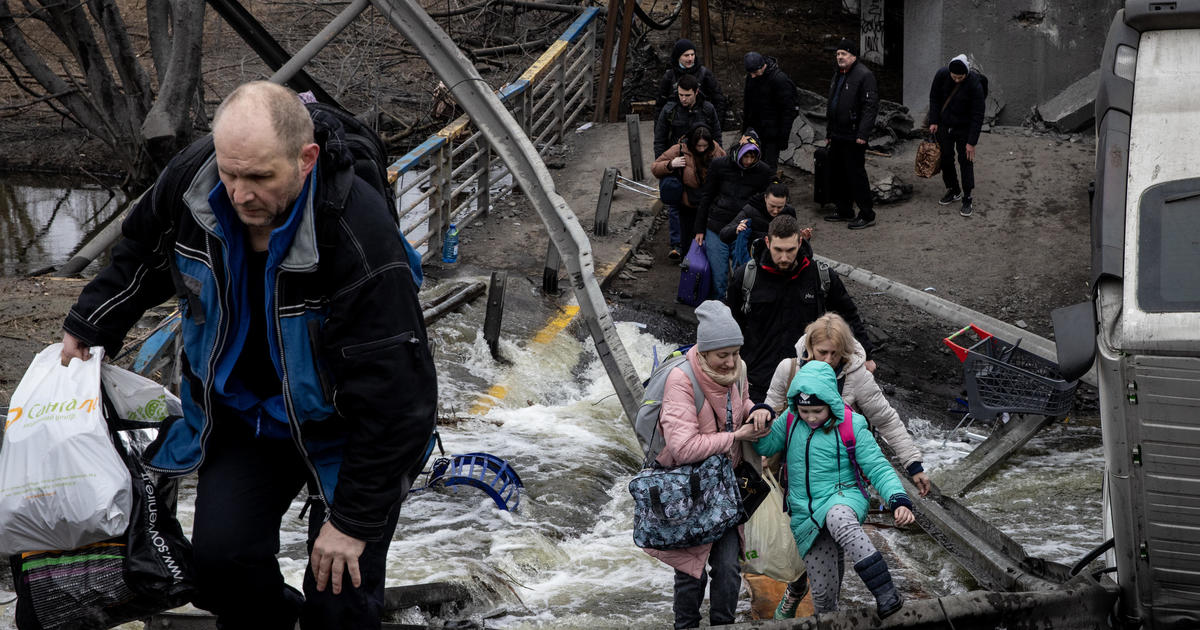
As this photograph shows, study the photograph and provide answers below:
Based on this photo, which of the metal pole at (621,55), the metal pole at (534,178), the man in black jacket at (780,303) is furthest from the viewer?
the metal pole at (621,55)


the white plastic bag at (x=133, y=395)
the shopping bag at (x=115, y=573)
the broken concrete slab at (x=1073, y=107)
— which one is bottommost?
the broken concrete slab at (x=1073, y=107)

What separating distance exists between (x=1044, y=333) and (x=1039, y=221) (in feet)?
8.66

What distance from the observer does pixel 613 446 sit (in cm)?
866

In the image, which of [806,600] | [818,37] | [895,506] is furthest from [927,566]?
[818,37]

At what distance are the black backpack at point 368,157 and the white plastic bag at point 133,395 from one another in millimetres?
1107

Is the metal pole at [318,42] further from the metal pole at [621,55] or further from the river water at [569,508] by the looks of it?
the metal pole at [621,55]

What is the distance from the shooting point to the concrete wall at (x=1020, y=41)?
52.9 feet

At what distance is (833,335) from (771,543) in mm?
1168

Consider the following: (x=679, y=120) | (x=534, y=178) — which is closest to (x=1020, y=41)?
(x=679, y=120)

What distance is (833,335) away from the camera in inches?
231

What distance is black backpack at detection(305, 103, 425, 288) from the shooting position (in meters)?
3.38

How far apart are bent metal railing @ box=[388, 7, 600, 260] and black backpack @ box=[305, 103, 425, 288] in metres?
7.17

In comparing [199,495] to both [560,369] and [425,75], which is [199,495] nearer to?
[560,369]

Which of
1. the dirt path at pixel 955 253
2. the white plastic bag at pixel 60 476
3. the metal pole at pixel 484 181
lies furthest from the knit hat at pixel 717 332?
the metal pole at pixel 484 181
